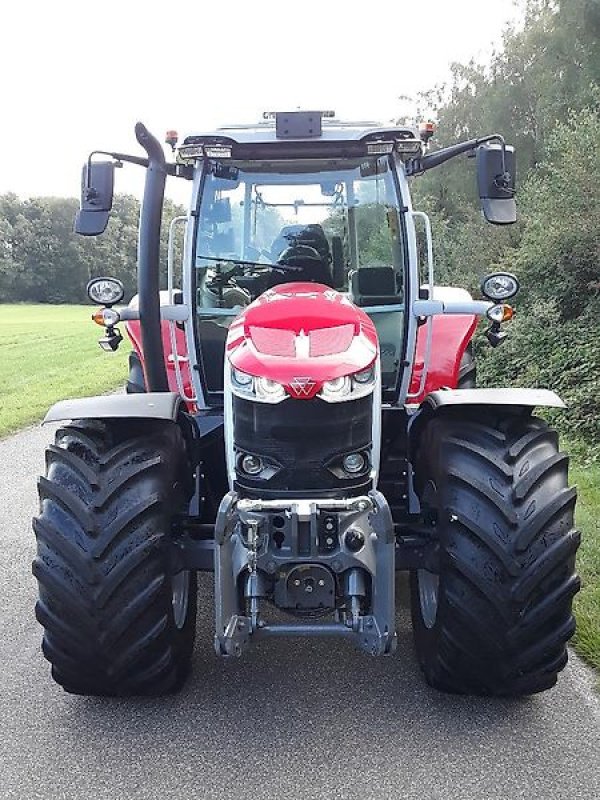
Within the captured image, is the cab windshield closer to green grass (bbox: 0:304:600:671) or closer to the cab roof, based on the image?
the cab roof

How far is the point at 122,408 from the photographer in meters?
3.53

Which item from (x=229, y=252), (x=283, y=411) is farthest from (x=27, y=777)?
(x=229, y=252)

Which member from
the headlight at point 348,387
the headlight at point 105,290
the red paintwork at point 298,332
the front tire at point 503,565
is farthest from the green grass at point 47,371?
the front tire at point 503,565

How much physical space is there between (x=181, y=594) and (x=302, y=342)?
1289mm

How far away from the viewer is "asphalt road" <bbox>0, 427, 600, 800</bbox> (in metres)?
2.94

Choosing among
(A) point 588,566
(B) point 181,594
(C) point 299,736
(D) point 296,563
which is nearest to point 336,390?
(D) point 296,563

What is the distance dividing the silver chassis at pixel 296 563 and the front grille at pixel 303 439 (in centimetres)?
12

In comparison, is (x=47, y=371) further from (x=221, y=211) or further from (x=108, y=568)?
(x=108, y=568)

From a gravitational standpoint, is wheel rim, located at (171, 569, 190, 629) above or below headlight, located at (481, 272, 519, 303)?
below

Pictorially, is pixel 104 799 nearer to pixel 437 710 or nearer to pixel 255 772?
pixel 255 772

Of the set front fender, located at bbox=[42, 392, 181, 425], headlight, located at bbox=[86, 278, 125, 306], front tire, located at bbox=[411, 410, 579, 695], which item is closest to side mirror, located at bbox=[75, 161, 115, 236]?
front fender, located at bbox=[42, 392, 181, 425]

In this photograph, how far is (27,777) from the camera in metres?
3.02

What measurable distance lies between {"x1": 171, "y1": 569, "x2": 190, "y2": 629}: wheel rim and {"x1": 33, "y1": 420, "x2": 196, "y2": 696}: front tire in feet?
0.54

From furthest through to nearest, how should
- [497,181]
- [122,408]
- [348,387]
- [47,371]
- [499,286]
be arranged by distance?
[47,371] < [499,286] < [497,181] < [122,408] < [348,387]
